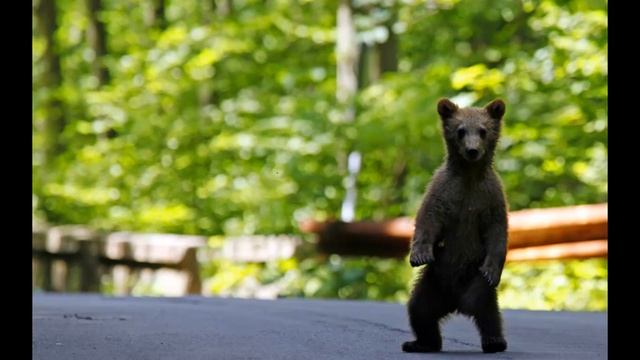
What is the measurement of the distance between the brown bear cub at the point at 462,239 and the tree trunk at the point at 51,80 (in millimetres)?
21552

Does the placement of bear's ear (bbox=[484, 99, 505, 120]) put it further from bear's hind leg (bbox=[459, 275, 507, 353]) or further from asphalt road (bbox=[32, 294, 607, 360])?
asphalt road (bbox=[32, 294, 607, 360])

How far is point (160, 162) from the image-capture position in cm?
2411

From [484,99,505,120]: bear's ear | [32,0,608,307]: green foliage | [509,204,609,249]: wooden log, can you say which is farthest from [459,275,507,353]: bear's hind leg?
[32,0,608,307]: green foliage

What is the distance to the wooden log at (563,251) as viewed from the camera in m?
12.6

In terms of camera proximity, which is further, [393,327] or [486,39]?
[486,39]

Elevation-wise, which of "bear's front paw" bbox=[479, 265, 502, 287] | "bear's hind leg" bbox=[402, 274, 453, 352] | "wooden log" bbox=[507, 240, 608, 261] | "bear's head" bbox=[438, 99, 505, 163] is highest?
"bear's head" bbox=[438, 99, 505, 163]

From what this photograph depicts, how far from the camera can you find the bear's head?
20.6 ft

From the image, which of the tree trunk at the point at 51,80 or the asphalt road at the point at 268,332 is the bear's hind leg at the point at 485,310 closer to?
the asphalt road at the point at 268,332

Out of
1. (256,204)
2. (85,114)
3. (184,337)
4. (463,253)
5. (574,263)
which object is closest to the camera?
(463,253)

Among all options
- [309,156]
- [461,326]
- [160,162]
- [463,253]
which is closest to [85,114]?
[160,162]

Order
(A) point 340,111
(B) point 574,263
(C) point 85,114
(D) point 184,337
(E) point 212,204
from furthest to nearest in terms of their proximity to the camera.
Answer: (C) point 85,114, (E) point 212,204, (A) point 340,111, (B) point 574,263, (D) point 184,337

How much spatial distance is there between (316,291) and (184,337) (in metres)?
10.0

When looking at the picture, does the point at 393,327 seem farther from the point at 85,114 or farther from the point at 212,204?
the point at 85,114

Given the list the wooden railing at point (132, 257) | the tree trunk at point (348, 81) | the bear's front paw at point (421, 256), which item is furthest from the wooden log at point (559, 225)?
the bear's front paw at point (421, 256)
